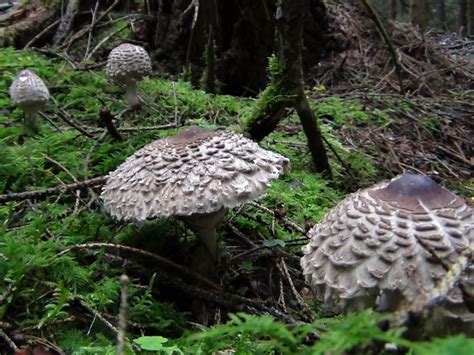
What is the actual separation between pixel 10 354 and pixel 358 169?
9.55 feet

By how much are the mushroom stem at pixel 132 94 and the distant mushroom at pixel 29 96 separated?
0.76 metres

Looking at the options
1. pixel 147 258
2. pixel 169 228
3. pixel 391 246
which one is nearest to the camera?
pixel 391 246

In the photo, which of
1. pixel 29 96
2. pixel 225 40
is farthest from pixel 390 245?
pixel 225 40

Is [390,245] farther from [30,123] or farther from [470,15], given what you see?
[470,15]

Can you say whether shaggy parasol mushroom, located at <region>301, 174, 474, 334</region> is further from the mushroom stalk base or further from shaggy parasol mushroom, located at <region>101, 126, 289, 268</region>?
the mushroom stalk base

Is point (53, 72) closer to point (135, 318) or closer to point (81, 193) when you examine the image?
point (81, 193)

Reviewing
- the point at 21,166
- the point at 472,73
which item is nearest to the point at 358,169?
the point at 21,166

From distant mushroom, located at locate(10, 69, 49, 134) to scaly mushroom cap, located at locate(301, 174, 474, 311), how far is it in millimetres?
2835

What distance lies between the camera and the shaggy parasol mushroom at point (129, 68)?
15.3 feet

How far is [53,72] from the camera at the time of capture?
17.1 feet

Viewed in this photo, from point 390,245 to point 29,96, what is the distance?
125 inches

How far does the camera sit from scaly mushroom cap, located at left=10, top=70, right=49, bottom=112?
3.97 meters

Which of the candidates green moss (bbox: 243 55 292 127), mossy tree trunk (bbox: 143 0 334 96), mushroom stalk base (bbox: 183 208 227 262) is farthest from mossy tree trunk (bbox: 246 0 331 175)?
mossy tree trunk (bbox: 143 0 334 96)

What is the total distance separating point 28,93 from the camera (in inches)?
157
